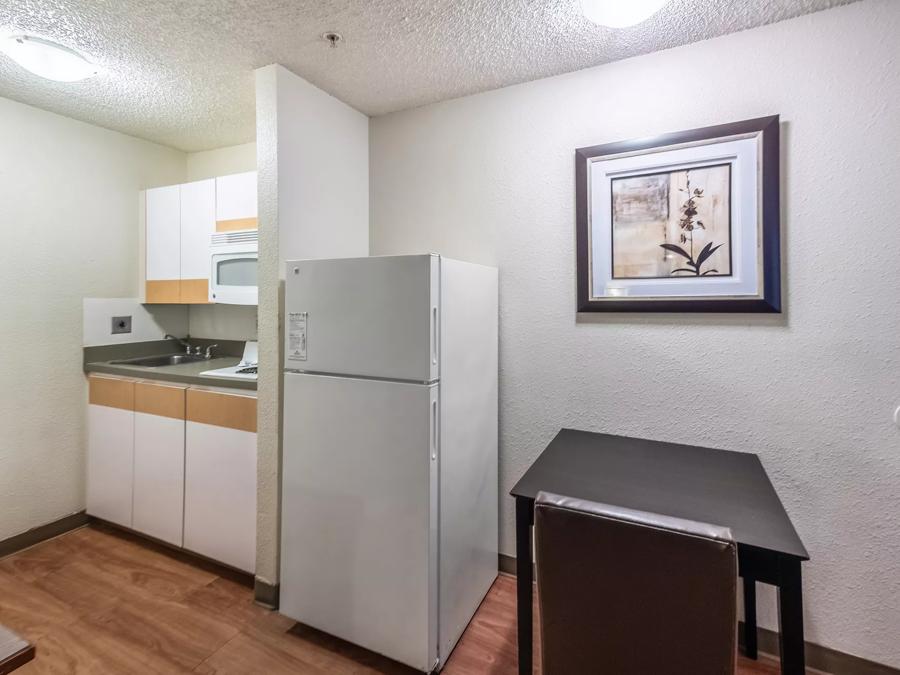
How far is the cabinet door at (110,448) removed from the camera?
8.29 ft

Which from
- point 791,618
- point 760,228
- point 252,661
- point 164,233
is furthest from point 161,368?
point 760,228

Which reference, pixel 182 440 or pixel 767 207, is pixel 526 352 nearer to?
pixel 767 207

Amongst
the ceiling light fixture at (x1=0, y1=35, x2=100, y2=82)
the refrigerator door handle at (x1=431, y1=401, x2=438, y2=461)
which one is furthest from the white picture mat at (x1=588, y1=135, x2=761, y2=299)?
the ceiling light fixture at (x1=0, y1=35, x2=100, y2=82)

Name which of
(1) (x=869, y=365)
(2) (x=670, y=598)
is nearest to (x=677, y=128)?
(1) (x=869, y=365)

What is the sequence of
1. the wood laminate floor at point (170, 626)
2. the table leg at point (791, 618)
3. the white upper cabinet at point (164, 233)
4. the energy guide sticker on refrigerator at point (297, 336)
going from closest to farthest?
1. the table leg at point (791, 618)
2. the wood laminate floor at point (170, 626)
3. the energy guide sticker on refrigerator at point (297, 336)
4. the white upper cabinet at point (164, 233)

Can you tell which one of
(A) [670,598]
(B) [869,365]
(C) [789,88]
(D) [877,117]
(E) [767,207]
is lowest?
(A) [670,598]

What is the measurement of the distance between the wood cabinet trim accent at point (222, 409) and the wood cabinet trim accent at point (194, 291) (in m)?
0.66

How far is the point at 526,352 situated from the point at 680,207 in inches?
35.1

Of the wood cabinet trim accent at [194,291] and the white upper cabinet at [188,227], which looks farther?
the wood cabinet trim accent at [194,291]

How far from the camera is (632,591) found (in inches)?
38.1

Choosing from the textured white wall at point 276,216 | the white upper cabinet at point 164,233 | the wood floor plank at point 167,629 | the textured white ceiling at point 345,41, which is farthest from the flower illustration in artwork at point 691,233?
the white upper cabinet at point 164,233

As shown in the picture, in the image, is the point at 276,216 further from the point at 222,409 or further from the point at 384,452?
the point at 384,452

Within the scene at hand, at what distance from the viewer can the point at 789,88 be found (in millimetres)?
1656

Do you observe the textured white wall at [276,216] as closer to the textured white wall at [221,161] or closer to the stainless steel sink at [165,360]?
the textured white wall at [221,161]
